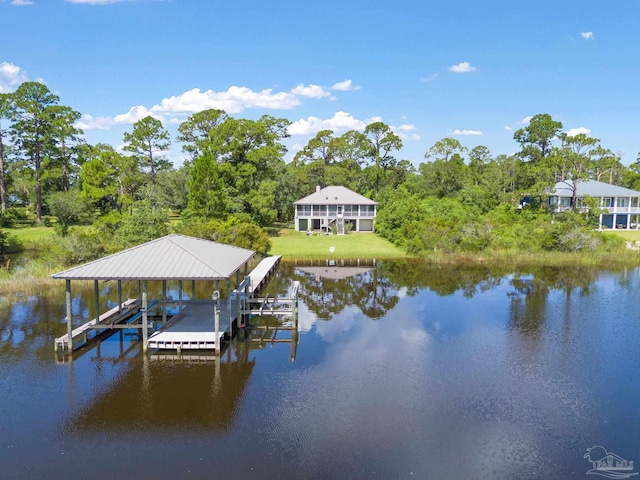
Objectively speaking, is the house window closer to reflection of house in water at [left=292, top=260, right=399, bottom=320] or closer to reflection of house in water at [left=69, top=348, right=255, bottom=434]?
reflection of house in water at [left=292, top=260, right=399, bottom=320]

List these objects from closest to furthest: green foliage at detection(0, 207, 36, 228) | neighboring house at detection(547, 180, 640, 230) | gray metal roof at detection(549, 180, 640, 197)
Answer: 1. green foliage at detection(0, 207, 36, 228)
2. neighboring house at detection(547, 180, 640, 230)
3. gray metal roof at detection(549, 180, 640, 197)

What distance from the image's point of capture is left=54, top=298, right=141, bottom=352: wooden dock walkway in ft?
57.4

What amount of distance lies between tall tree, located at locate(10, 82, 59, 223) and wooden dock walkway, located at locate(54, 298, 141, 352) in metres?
36.6

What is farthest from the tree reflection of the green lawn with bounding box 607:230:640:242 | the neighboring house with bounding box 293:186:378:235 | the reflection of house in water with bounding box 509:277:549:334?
the neighboring house with bounding box 293:186:378:235

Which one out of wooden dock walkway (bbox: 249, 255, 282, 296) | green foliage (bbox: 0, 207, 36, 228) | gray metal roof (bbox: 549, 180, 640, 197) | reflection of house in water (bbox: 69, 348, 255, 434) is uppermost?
gray metal roof (bbox: 549, 180, 640, 197)

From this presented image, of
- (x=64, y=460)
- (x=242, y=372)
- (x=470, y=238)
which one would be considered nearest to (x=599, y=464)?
(x=242, y=372)

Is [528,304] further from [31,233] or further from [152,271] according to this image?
[31,233]

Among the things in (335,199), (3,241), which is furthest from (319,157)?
(3,241)

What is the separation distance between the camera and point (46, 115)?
50.8 m

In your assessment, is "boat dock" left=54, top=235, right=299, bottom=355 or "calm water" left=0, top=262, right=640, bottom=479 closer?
"calm water" left=0, top=262, right=640, bottom=479

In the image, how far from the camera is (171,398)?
13.9 metres

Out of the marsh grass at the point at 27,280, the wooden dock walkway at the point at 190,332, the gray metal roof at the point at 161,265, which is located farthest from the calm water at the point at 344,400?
the marsh grass at the point at 27,280

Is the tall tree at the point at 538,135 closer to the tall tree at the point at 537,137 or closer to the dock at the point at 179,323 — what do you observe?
the tall tree at the point at 537,137

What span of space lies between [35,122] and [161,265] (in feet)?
142
